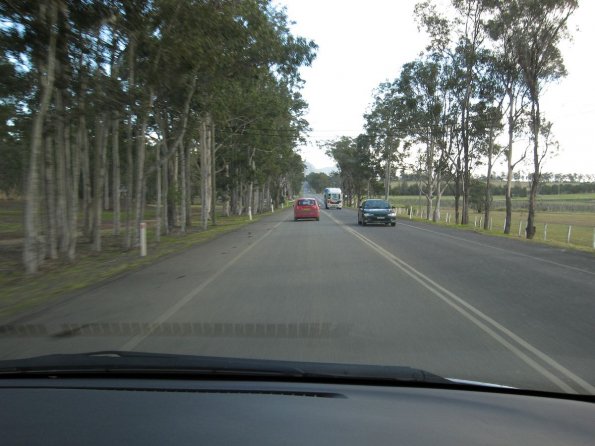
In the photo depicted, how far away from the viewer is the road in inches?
225

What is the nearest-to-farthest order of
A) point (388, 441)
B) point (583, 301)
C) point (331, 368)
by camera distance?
point (388, 441), point (331, 368), point (583, 301)

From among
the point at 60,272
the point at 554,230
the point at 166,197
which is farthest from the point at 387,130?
the point at 60,272

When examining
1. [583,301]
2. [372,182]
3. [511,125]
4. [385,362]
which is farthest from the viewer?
[372,182]

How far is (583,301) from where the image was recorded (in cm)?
898

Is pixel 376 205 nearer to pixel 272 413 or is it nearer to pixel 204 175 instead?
pixel 204 175

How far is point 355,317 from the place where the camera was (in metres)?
7.66

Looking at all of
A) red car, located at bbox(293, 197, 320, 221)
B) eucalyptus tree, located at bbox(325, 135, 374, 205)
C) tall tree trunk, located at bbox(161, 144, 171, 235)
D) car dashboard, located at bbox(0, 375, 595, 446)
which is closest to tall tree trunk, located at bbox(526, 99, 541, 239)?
red car, located at bbox(293, 197, 320, 221)

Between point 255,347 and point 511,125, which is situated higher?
point 511,125

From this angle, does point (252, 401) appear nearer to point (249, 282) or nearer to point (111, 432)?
point (111, 432)

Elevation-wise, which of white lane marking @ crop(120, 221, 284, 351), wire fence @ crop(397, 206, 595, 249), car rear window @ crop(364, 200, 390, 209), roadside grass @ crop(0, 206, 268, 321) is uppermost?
car rear window @ crop(364, 200, 390, 209)

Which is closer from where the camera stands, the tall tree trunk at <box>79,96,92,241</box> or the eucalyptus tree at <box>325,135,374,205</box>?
the tall tree trunk at <box>79,96,92,241</box>

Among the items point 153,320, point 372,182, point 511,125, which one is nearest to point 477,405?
point 153,320

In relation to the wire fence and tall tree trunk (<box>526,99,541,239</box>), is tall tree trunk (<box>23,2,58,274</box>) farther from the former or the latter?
tall tree trunk (<box>526,99,541,239</box>)

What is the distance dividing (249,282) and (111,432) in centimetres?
819
